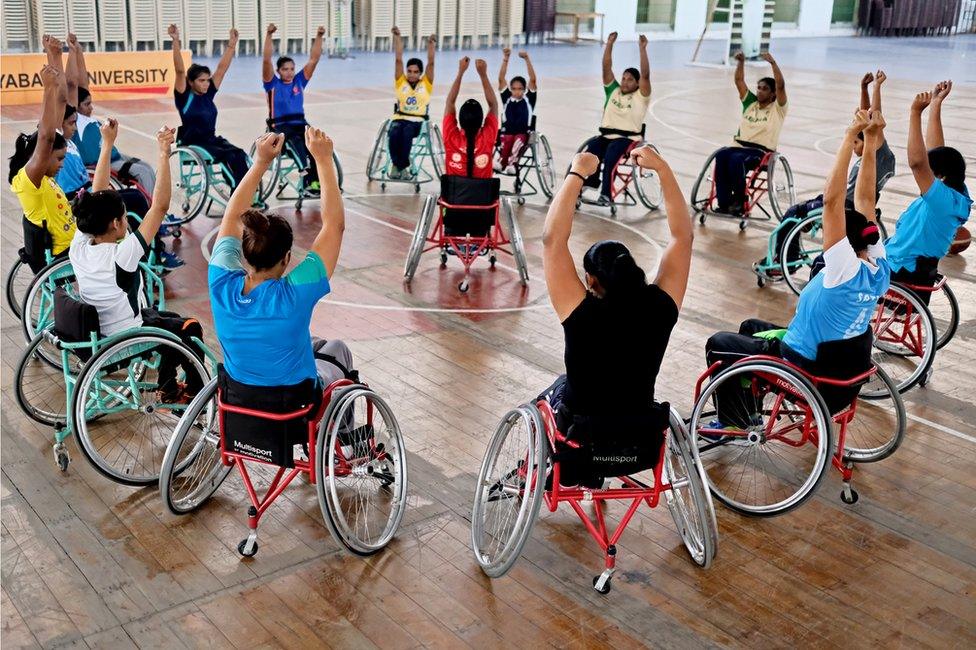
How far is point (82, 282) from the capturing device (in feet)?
14.0

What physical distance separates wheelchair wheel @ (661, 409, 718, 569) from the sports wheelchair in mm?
262

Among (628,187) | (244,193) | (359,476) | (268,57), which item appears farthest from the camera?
(628,187)

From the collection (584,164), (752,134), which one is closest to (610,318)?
(584,164)

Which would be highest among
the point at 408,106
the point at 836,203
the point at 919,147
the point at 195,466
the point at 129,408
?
the point at 919,147

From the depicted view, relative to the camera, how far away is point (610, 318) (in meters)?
3.20

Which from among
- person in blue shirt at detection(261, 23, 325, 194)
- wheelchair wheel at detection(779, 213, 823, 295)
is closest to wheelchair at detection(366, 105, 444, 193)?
person in blue shirt at detection(261, 23, 325, 194)

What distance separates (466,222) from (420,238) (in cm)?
33

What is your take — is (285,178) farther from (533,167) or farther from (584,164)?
(584,164)

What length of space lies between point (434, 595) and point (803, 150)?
963cm

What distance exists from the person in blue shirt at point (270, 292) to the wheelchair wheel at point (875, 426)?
231 centimetres

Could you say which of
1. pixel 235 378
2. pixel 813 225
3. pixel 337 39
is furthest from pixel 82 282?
pixel 337 39

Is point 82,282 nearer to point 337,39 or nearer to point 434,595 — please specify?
point 434,595

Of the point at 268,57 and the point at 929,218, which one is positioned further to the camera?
the point at 268,57

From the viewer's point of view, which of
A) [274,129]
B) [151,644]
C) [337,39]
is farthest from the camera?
[337,39]
